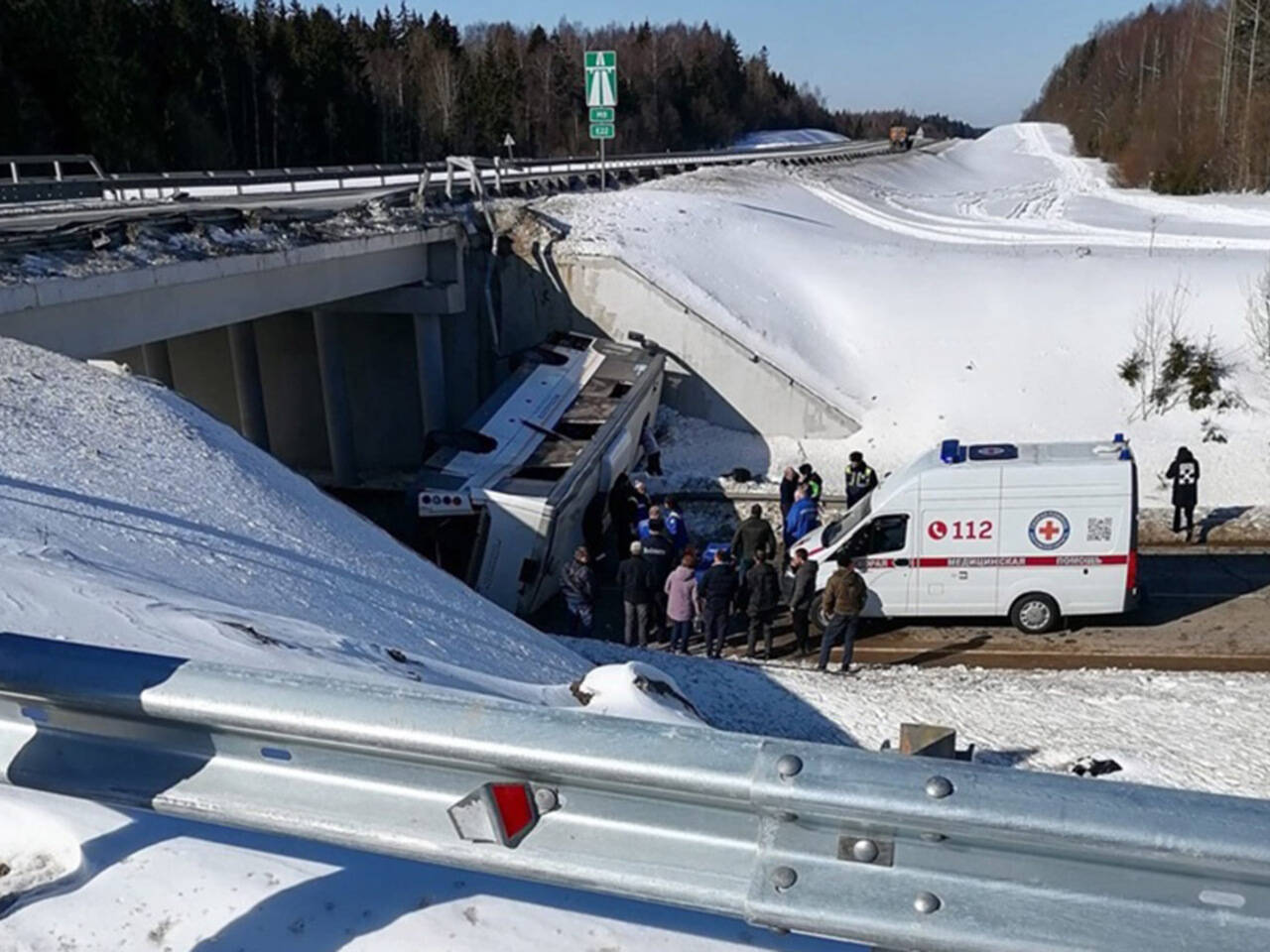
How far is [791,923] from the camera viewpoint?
2016 millimetres

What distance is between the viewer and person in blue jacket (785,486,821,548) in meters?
15.1

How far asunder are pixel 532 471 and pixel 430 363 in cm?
818

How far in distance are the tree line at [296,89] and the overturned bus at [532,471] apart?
3628 cm

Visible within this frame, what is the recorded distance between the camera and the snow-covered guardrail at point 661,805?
1879 millimetres

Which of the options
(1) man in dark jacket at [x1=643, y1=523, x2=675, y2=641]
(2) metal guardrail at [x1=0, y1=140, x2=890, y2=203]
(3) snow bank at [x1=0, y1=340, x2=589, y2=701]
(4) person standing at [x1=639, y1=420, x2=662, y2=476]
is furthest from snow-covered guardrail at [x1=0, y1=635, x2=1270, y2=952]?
(2) metal guardrail at [x1=0, y1=140, x2=890, y2=203]

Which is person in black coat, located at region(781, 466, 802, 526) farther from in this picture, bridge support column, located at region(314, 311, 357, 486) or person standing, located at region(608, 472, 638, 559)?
bridge support column, located at region(314, 311, 357, 486)

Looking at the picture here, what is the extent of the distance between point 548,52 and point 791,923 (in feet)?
308

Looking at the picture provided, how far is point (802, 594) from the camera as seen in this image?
12.9 meters

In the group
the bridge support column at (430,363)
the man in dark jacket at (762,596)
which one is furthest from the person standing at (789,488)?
the bridge support column at (430,363)

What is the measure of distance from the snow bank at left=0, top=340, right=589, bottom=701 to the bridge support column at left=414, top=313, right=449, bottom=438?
11.5 metres

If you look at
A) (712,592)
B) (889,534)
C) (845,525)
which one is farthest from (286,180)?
(889,534)

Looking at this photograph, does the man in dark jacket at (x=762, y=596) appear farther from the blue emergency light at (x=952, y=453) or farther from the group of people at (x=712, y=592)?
the blue emergency light at (x=952, y=453)

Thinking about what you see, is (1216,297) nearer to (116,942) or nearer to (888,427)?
(888,427)

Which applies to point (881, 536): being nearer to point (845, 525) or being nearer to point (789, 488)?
point (845, 525)
